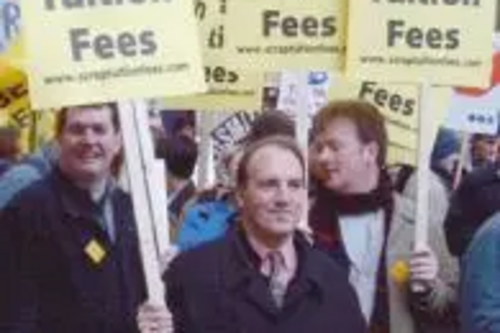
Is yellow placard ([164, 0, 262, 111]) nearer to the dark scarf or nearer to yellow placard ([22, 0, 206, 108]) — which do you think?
the dark scarf

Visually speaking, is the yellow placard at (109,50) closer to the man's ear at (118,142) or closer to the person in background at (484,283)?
the man's ear at (118,142)

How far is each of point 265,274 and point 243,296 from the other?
115 mm

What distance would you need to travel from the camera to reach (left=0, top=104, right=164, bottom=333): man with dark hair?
573 centimetres

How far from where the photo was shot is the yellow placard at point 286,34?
6.24 meters

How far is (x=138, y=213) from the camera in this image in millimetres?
5281

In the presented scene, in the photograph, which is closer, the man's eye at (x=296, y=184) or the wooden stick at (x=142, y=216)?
the man's eye at (x=296, y=184)

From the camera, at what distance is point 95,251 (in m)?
5.82

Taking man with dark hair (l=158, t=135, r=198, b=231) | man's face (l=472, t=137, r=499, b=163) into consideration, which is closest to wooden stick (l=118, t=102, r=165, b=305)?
man with dark hair (l=158, t=135, r=198, b=231)

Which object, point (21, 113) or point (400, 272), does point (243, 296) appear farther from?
point (21, 113)

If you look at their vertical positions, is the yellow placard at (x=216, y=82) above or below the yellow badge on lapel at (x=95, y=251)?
above

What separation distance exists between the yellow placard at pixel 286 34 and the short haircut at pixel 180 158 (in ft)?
8.37

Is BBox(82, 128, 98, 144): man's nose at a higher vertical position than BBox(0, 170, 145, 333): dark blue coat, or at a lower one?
higher

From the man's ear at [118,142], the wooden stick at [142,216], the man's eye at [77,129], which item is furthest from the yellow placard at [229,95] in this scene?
the wooden stick at [142,216]

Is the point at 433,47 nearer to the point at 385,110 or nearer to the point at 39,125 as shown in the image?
the point at 385,110
